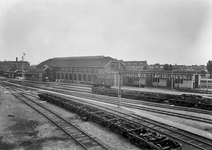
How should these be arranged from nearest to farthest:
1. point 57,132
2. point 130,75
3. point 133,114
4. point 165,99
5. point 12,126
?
1. point 57,132
2. point 12,126
3. point 133,114
4. point 165,99
5. point 130,75

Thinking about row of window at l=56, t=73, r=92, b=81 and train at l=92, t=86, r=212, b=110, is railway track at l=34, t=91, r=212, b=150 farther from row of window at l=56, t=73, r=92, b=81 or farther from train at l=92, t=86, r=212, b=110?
row of window at l=56, t=73, r=92, b=81

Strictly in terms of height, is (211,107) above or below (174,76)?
below

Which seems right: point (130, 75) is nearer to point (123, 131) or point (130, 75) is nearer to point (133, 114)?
point (133, 114)

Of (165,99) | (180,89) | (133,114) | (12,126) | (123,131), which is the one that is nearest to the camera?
(123,131)

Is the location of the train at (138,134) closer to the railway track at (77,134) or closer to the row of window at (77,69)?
the railway track at (77,134)

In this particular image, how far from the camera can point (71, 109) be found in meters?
19.3

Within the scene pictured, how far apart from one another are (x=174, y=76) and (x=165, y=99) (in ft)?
54.6

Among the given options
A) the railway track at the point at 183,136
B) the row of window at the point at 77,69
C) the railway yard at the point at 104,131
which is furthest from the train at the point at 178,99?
the row of window at the point at 77,69

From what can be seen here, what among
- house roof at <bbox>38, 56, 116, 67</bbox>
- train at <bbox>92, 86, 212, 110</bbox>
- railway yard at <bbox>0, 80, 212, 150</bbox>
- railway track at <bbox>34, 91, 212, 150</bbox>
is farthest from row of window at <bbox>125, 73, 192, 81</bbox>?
railway track at <bbox>34, 91, 212, 150</bbox>

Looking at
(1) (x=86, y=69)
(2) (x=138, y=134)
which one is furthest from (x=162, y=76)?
(2) (x=138, y=134)

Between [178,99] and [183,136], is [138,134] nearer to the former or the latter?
[183,136]

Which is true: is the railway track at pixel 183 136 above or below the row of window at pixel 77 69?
below

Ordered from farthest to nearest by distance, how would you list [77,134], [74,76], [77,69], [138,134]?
[74,76], [77,69], [77,134], [138,134]

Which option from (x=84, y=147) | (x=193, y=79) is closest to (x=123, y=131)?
(x=84, y=147)
